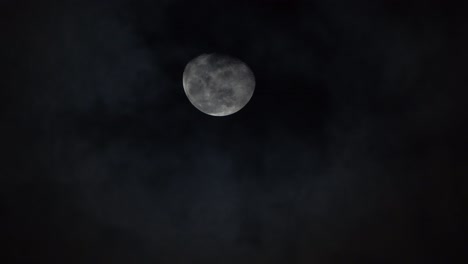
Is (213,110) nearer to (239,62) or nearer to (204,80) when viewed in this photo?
(204,80)

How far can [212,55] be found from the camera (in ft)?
33.9

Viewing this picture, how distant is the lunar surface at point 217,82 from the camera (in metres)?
10.3

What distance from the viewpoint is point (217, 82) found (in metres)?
10.3

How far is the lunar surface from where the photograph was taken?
1027 centimetres

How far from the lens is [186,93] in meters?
11.0

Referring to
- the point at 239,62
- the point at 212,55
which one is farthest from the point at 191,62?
the point at 239,62

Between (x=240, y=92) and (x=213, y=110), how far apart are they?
995mm

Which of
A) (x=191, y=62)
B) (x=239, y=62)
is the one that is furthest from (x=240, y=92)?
(x=191, y=62)

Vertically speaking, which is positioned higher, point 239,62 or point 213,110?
point 239,62

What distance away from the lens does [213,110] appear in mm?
10727

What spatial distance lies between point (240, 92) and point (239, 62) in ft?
2.94

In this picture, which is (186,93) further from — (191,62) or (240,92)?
(240,92)

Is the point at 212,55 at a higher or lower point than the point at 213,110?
higher

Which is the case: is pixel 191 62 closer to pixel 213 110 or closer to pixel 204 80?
pixel 204 80
